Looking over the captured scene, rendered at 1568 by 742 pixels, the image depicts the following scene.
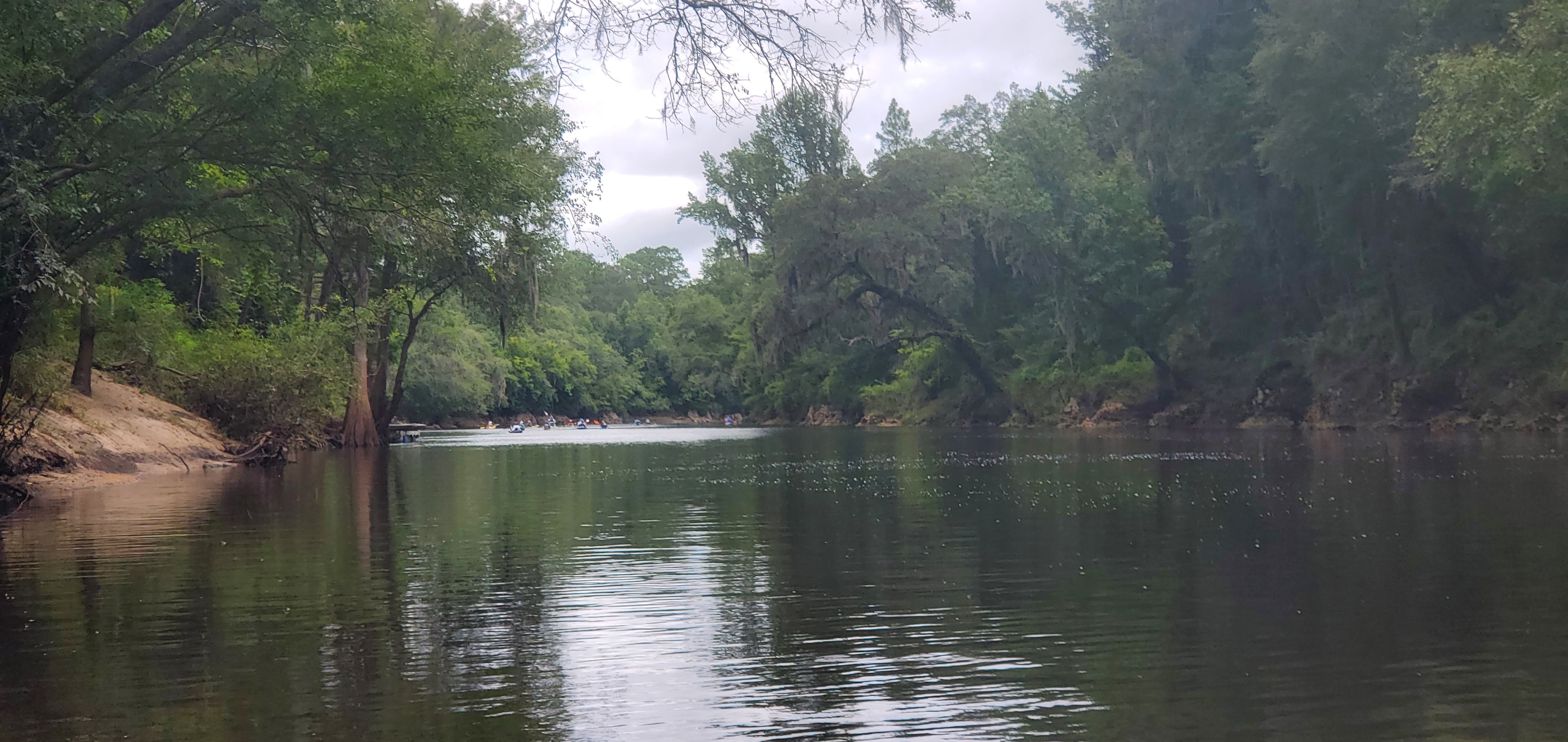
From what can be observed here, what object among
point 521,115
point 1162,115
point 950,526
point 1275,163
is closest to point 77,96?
point 950,526

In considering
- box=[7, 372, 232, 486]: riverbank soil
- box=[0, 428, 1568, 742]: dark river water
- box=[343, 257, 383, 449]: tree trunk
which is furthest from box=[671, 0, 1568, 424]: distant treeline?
box=[343, 257, 383, 449]: tree trunk

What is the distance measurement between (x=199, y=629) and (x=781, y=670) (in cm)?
415

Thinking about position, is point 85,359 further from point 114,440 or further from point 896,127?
point 896,127

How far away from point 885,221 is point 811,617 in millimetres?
53369

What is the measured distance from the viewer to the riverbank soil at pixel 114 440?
23.1m

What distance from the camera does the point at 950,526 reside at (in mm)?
14867

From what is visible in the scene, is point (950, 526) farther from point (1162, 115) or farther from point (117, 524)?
point (1162, 115)

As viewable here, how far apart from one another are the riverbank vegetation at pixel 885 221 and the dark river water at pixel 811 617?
4.49m

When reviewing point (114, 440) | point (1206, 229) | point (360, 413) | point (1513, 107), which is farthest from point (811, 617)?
point (1206, 229)

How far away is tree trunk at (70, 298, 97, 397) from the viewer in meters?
27.7

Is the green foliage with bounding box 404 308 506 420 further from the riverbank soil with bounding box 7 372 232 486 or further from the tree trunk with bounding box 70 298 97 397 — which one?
the tree trunk with bounding box 70 298 97 397

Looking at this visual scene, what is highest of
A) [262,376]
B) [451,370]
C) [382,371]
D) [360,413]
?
[451,370]

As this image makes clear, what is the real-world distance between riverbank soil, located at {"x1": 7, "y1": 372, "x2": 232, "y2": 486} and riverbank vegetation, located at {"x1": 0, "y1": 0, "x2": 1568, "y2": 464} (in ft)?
3.70

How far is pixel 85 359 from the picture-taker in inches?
1101
